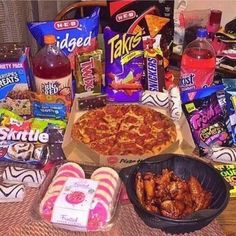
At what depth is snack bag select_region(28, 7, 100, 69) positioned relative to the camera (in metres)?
1.24

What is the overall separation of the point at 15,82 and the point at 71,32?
9.6 inches

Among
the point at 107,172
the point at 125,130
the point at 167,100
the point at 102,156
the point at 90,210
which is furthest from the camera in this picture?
the point at 167,100

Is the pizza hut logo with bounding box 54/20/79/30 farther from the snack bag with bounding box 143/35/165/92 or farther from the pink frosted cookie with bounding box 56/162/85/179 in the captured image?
the pink frosted cookie with bounding box 56/162/85/179

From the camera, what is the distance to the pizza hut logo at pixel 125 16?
1.33m

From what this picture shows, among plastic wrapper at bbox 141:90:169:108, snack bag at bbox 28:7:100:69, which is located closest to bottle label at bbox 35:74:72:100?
snack bag at bbox 28:7:100:69

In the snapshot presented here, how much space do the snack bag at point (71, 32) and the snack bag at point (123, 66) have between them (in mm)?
60

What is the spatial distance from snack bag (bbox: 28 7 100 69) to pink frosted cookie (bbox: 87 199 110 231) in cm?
60

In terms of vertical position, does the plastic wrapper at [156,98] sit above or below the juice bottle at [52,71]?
below

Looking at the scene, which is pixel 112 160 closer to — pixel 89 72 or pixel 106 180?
pixel 106 180

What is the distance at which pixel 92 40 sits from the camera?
4.26 feet

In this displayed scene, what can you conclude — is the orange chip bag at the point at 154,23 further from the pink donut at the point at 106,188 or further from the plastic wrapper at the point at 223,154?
the pink donut at the point at 106,188

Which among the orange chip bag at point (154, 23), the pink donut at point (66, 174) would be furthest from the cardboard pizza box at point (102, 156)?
the orange chip bag at point (154, 23)

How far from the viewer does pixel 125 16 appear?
134 centimetres

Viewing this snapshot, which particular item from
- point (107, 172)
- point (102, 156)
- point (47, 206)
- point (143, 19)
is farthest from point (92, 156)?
point (143, 19)
